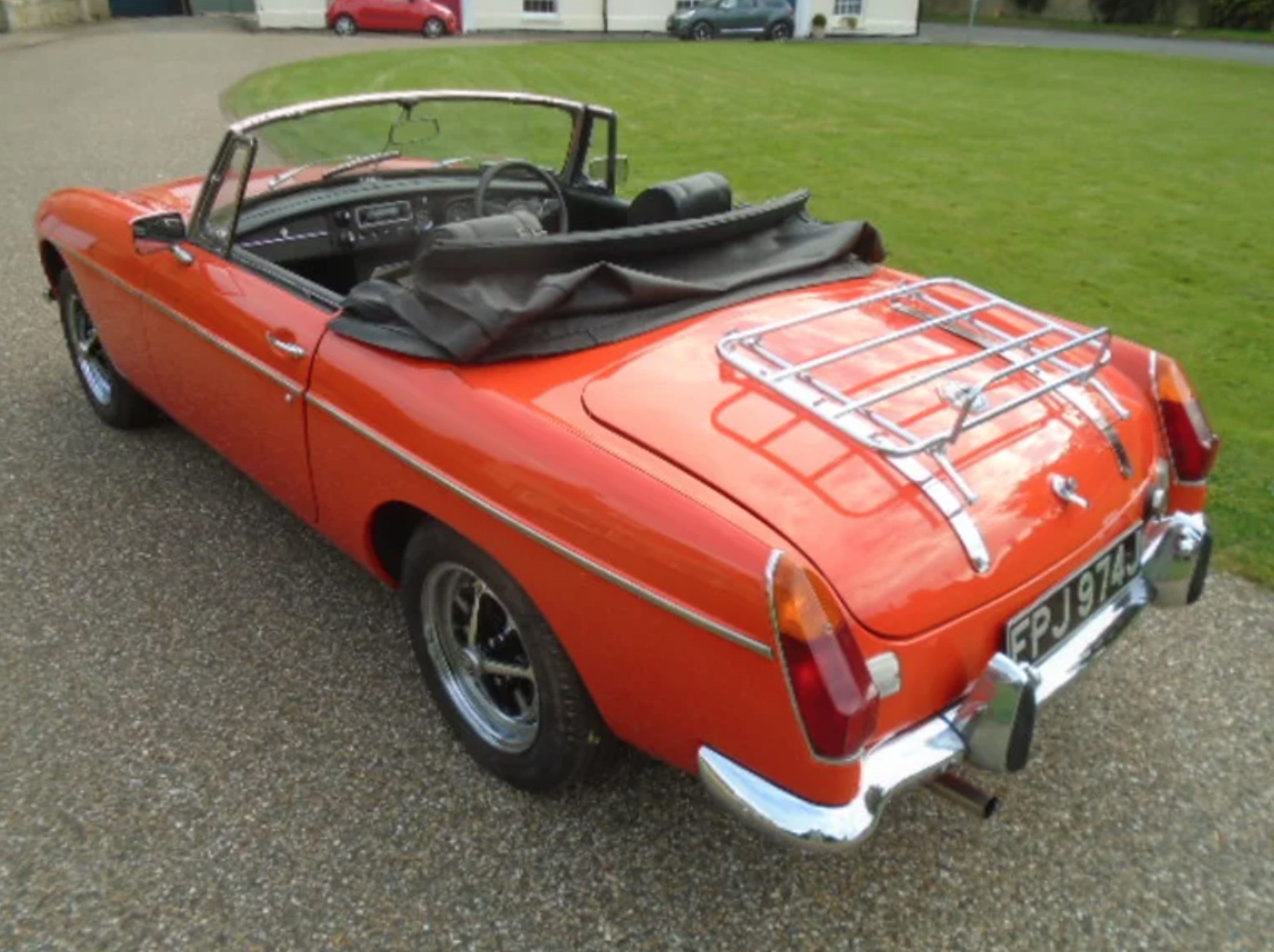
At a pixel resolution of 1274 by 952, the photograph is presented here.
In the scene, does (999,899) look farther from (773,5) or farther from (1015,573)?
(773,5)

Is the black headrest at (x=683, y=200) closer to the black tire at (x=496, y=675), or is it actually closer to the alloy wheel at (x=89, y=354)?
the black tire at (x=496, y=675)

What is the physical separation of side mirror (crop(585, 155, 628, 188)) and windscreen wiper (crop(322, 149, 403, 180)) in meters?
0.72

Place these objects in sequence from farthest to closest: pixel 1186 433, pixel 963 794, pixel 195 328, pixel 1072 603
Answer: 1. pixel 195 328
2. pixel 1186 433
3. pixel 1072 603
4. pixel 963 794

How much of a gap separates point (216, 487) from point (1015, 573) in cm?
294

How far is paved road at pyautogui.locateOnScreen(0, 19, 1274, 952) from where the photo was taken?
2199mm

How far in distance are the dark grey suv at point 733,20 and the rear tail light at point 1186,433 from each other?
85.0 ft

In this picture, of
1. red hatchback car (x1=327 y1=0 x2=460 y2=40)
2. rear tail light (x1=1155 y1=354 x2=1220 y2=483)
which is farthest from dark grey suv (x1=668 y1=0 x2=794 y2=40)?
rear tail light (x1=1155 y1=354 x2=1220 y2=483)

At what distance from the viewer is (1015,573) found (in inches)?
81.6

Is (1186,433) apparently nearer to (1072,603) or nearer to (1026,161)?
(1072,603)

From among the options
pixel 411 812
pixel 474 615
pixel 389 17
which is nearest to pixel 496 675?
pixel 474 615

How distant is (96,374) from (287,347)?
6.70 ft

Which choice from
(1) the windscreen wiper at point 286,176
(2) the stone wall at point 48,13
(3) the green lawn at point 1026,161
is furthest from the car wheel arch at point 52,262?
(2) the stone wall at point 48,13

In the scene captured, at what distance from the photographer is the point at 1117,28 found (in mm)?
31781

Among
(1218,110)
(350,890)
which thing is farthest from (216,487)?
(1218,110)
